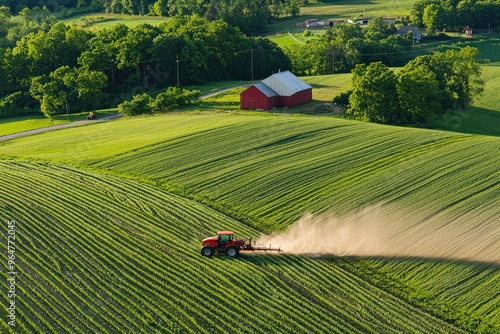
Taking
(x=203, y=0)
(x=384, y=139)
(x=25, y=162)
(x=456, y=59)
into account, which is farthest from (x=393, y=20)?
(x=25, y=162)

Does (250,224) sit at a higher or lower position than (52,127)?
lower

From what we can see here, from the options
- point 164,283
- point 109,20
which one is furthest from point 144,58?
point 109,20

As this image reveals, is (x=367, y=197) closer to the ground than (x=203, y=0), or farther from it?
closer to the ground

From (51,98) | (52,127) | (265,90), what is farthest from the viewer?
(51,98)

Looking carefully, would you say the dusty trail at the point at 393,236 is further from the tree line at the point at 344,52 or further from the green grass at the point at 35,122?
the tree line at the point at 344,52

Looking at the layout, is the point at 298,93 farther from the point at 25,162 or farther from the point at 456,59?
the point at 25,162

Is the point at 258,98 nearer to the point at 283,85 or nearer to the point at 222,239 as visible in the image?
the point at 283,85

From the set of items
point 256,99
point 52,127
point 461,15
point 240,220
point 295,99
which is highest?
point 461,15

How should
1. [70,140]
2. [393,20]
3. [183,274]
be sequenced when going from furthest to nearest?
[393,20]
[70,140]
[183,274]

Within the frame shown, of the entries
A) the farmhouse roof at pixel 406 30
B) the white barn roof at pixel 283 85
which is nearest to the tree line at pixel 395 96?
the white barn roof at pixel 283 85
